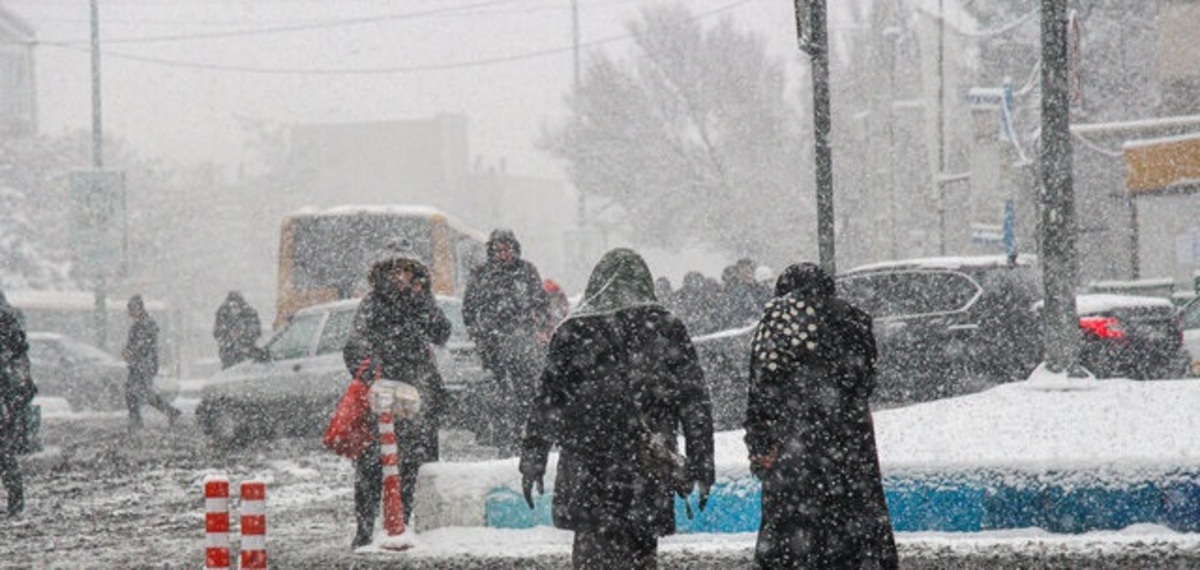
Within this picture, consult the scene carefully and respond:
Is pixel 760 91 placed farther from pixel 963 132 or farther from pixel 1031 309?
pixel 1031 309

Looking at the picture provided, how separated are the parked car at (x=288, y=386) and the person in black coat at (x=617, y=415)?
34.0ft

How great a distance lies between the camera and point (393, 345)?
9477 mm

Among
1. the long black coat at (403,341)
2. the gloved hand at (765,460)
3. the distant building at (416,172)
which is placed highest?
the distant building at (416,172)

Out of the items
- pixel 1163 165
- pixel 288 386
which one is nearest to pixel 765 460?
pixel 288 386

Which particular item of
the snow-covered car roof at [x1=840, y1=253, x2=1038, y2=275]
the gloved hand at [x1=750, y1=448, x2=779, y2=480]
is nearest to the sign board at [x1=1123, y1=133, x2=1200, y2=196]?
the snow-covered car roof at [x1=840, y1=253, x2=1038, y2=275]

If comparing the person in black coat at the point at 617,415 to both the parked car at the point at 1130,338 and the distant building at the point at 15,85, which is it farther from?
the distant building at the point at 15,85

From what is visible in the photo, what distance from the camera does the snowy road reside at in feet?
28.0

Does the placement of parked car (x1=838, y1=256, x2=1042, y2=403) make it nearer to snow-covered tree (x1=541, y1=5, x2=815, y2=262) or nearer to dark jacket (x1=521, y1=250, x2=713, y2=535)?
dark jacket (x1=521, y1=250, x2=713, y2=535)

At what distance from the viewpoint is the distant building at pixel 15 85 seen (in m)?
53.8

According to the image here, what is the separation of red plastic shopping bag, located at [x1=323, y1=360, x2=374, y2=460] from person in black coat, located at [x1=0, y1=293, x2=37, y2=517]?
3.51 metres

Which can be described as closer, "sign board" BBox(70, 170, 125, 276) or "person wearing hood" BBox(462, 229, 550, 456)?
"person wearing hood" BBox(462, 229, 550, 456)

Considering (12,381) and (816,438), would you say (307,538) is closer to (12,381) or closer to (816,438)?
(12,381)

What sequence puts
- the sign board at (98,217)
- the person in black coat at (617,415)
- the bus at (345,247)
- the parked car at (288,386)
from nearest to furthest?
the person in black coat at (617,415), the parked car at (288,386), the bus at (345,247), the sign board at (98,217)

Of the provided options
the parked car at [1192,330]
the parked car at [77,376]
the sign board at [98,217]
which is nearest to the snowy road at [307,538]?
the parked car at [1192,330]
